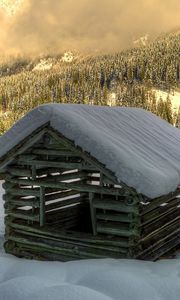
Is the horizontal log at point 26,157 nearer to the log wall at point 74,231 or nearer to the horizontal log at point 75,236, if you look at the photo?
the log wall at point 74,231

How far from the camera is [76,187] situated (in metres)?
10.8

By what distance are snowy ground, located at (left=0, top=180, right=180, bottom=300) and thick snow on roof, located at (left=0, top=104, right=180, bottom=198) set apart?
164cm

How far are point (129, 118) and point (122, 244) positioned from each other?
4334mm

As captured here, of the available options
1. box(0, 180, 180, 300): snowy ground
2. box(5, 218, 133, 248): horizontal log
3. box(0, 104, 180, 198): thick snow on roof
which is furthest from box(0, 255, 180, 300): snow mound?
box(0, 104, 180, 198): thick snow on roof

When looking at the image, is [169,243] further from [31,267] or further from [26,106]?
[26,106]

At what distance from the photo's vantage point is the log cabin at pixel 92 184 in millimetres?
9867

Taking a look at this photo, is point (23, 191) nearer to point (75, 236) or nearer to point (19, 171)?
point (19, 171)

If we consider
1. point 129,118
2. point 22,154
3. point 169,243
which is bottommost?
point 169,243

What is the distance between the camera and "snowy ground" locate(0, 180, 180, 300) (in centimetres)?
754

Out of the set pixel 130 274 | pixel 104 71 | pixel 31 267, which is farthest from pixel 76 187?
pixel 104 71

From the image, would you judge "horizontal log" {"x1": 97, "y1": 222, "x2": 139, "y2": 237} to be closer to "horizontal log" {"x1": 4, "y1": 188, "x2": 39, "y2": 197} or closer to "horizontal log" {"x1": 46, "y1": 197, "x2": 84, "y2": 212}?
"horizontal log" {"x1": 4, "y1": 188, "x2": 39, "y2": 197}

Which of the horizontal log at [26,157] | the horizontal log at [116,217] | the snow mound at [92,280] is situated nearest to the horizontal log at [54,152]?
the horizontal log at [26,157]

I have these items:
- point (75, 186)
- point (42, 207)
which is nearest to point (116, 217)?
point (75, 186)

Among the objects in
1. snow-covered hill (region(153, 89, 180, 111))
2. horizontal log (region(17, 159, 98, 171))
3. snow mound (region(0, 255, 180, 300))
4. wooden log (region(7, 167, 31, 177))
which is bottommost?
snow mound (region(0, 255, 180, 300))
